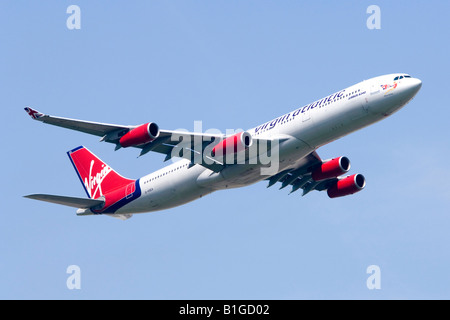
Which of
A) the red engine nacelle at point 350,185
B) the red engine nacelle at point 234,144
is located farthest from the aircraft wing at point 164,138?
the red engine nacelle at point 350,185

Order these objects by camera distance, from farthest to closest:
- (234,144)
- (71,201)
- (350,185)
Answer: (350,185) → (71,201) → (234,144)

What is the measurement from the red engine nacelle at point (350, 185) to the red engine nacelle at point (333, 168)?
2592mm

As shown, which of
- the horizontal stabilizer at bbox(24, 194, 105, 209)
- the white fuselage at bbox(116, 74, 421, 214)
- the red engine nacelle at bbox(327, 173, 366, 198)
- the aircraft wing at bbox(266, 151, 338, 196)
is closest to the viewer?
the white fuselage at bbox(116, 74, 421, 214)

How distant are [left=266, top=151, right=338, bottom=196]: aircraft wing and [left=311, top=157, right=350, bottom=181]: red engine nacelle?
0.60 meters

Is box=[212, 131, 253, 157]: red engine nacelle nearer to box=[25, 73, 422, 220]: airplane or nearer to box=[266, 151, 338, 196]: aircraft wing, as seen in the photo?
box=[25, 73, 422, 220]: airplane

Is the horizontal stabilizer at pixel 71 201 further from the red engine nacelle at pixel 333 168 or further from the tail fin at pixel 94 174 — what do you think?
the red engine nacelle at pixel 333 168

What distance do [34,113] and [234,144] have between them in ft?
40.6

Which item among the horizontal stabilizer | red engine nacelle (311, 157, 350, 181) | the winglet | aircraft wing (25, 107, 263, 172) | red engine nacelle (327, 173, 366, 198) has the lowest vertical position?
the horizontal stabilizer

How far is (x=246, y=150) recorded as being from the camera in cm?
5047

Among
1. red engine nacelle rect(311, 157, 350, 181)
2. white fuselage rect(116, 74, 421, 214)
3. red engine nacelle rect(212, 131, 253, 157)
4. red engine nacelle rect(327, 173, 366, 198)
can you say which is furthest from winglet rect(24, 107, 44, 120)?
red engine nacelle rect(327, 173, 366, 198)

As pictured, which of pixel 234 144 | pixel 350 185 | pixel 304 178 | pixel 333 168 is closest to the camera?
pixel 234 144

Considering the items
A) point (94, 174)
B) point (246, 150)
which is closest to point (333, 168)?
point (246, 150)

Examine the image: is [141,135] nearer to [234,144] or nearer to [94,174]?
[234,144]

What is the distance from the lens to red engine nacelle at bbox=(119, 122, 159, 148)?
160ft
